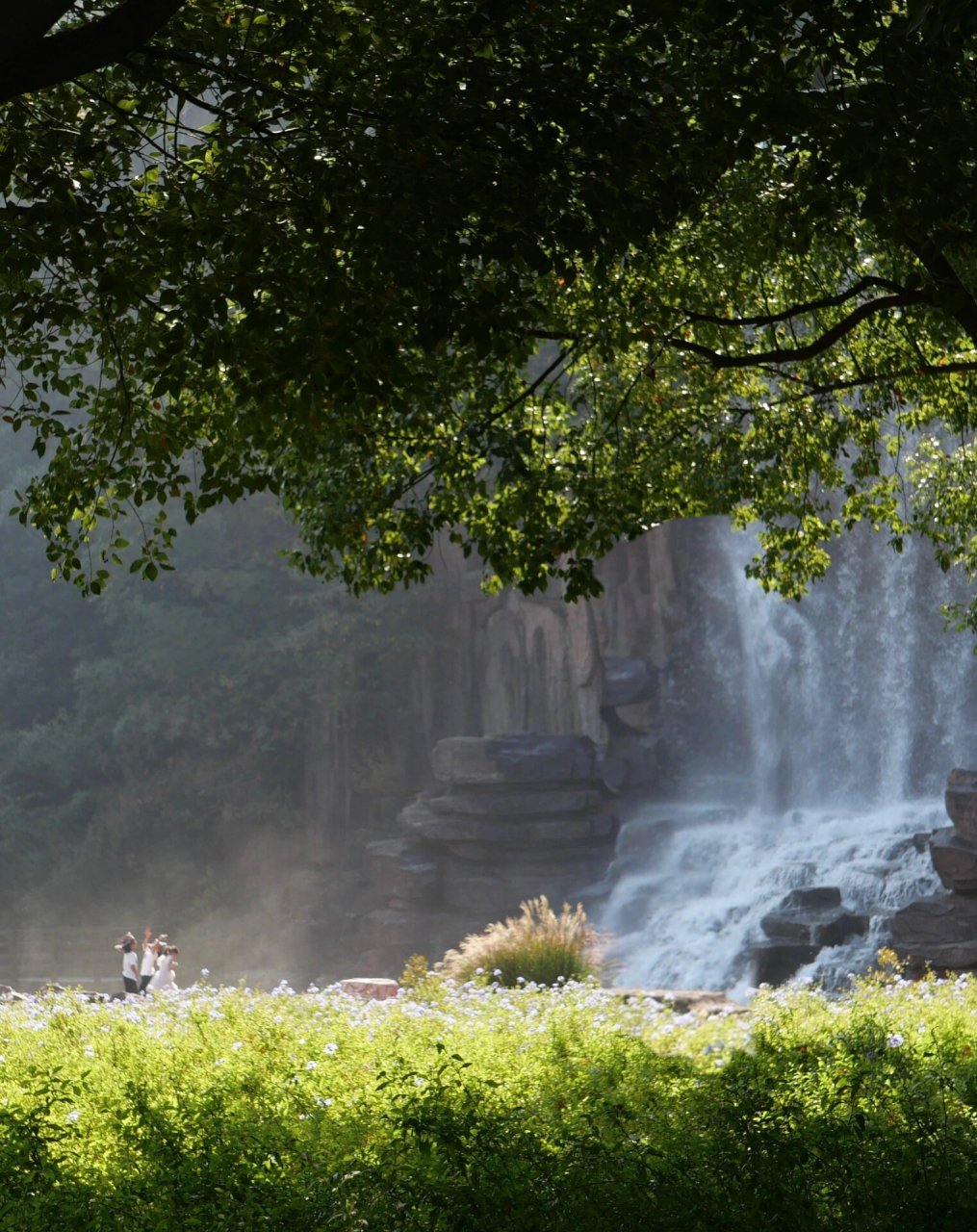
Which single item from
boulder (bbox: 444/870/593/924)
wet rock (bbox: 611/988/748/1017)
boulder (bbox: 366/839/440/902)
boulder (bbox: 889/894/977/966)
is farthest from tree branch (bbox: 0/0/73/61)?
boulder (bbox: 366/839/440/902)

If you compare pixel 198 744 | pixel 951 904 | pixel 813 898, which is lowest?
pixel 813 898

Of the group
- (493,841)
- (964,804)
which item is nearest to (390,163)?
(964,804)

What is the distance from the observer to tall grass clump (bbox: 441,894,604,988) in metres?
15.9

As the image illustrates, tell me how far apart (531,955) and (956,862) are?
8444 mm

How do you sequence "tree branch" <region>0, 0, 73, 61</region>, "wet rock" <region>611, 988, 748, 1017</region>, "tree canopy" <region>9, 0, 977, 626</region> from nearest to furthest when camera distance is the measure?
"tree branch" <region>0, 0, 73, 61</region>
"tree canopy" <region>9, 0, 977, 626</region>
"wet rock" <region>611, 988, 748, 1017</region>

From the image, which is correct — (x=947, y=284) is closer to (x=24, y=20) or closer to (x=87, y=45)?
(x=87, y=45)

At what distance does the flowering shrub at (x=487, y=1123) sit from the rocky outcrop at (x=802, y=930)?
15.3 metres

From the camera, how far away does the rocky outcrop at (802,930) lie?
77.4 ft

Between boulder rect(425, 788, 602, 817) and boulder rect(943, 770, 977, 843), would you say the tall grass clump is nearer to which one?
boulder rect(943, 770, 977, 843)

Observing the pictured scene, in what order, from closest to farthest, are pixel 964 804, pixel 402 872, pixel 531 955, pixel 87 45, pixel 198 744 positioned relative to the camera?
pixel 87 45 → pixel 531 955 → pixel 964 804 → pixel 402 872 → pixel 198 744

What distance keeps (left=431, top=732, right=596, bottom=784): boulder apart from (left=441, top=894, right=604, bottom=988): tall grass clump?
1531cm

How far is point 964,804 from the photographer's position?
21.5 m

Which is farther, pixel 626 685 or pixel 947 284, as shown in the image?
pixel 626 685

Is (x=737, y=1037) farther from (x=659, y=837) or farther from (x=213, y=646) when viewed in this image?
(x=213, y=646)
